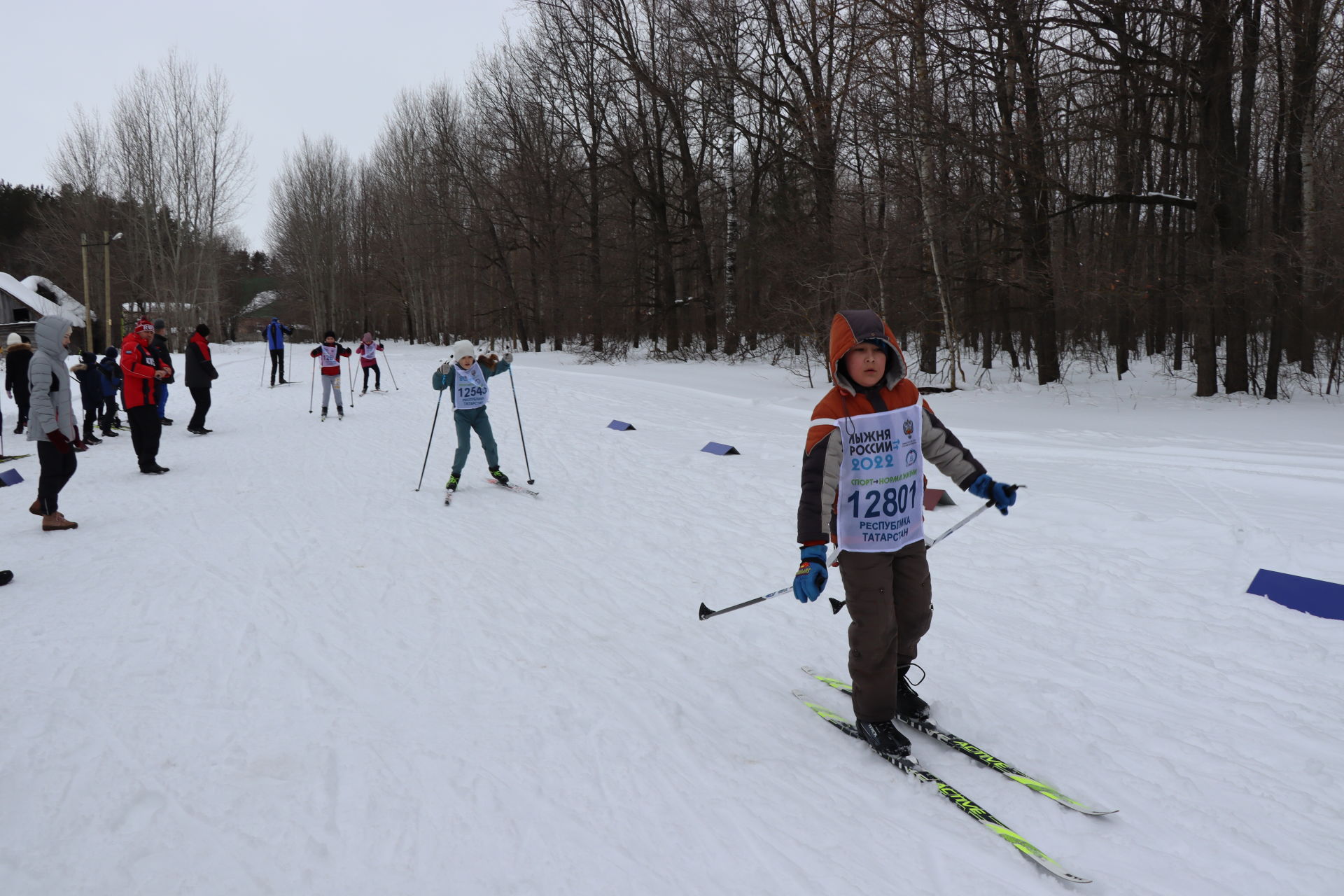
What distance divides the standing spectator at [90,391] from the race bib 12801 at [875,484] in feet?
42.7

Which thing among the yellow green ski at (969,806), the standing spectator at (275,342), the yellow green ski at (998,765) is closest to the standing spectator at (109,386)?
the standing spectator at (275,342)

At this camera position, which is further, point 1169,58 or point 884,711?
point 1169,58

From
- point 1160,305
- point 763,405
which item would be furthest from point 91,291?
point 1160,305

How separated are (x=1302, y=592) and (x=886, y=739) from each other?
353 cm

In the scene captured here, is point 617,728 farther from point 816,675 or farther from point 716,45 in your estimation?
point 716,45

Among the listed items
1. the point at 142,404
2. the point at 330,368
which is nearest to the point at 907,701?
the point at 142,404

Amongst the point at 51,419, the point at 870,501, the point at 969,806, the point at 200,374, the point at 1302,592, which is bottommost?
the point at 969,806

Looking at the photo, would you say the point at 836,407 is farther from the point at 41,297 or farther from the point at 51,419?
the point at 41,297

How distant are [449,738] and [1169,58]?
50.4 ft

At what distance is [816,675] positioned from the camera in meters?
4.34

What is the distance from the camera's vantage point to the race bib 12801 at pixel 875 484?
3.39m

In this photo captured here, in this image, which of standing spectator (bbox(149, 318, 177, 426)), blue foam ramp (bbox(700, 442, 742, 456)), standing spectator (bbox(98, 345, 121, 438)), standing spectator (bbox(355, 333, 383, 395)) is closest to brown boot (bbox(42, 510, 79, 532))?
→ standing spectator (bbox(149, 318, 177, 426))

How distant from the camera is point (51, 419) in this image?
7570 millimetres

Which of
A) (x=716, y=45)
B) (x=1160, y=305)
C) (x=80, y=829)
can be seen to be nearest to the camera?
(x=80, y=829)
